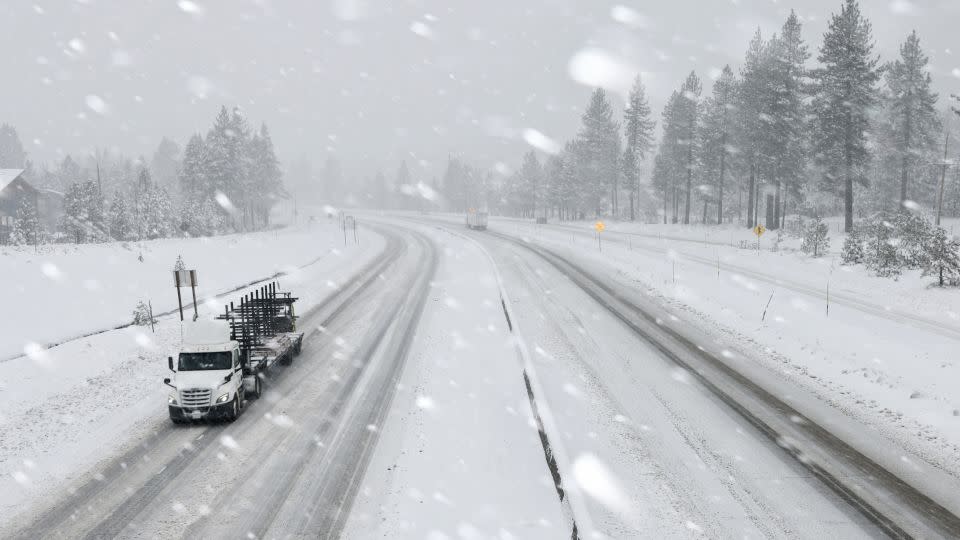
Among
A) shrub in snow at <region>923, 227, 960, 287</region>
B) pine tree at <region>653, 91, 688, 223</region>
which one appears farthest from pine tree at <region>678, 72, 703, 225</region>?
shrub in snow at <region>923, 227, 960, 287</region>

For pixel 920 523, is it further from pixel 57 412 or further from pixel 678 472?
pixel 57 412

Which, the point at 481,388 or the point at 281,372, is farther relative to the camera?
the point at 281,372

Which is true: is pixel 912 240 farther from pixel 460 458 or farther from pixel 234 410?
pixel 234 410

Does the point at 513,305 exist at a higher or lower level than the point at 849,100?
lower

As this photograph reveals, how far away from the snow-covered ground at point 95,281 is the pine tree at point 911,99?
55.9m

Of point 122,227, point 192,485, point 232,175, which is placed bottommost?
point 192,485

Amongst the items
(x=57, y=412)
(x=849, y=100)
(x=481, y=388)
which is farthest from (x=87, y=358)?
(x=849, y=100)

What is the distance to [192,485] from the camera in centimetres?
889

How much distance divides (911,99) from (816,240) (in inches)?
1255

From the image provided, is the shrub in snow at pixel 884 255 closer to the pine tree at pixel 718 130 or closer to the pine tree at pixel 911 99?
the pine tree at pixel 718 130

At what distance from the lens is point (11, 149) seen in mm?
147000

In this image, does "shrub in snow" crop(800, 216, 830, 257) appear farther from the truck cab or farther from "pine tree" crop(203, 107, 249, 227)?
"pine tree" crop(203, 107, 249, 227)

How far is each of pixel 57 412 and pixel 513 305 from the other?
14.5 m

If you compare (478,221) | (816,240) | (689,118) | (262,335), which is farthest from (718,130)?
(262,335)
